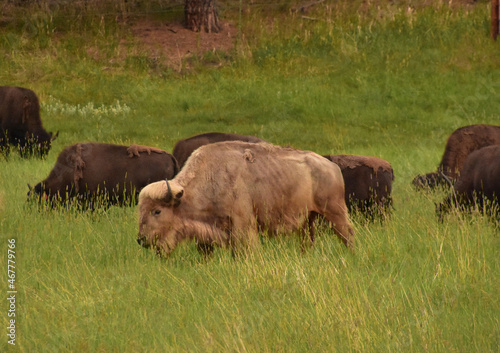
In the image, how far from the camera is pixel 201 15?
74.7ft

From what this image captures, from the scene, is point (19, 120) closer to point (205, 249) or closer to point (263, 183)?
point (205, 249)

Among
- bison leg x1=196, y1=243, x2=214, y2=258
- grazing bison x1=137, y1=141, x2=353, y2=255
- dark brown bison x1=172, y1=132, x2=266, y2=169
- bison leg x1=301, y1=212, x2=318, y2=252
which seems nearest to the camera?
grazing bison x1=137, y1=141, x2=353, y2=255

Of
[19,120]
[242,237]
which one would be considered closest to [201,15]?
[19,120]

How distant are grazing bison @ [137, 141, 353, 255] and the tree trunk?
56.0 ft

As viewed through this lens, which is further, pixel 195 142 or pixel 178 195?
pixel 195 142

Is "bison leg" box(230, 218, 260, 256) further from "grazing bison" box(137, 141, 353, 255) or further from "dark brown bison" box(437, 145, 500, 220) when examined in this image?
"dark brown bison" box(437, 145, 500, 220)

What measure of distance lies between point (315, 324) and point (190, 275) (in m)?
1.62

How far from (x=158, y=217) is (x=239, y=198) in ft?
2.38

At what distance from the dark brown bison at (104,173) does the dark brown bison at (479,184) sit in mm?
3429

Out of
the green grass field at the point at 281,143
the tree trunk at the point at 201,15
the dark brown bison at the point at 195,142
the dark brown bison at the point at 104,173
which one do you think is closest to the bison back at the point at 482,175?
the green grass field at the point at 281,143

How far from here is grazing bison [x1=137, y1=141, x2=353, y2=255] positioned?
588 centimetres

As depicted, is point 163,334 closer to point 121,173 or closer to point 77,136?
point 121,173

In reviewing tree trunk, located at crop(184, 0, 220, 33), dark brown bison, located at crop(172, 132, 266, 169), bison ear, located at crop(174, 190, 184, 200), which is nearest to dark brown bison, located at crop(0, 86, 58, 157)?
dark brown bison, located at crop(172, 132, 266, 169)

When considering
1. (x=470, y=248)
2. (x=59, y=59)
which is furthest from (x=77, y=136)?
(x=470, y=248)
